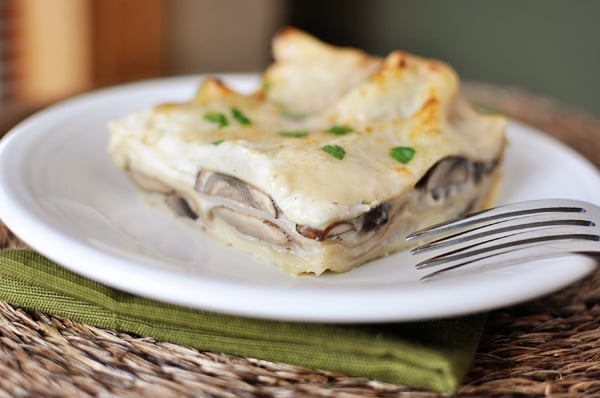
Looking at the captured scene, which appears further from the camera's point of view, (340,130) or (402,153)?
(340,130)

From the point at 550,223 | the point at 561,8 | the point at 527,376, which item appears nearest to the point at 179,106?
the point at 550,223

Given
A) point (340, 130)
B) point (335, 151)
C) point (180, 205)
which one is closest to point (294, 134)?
point (340, 130)

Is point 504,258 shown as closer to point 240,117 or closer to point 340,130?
point 340,130

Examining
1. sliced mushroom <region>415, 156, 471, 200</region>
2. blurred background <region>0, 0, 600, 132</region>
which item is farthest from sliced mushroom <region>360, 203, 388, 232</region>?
blurred background <region>0, 0, 600, 132</region>

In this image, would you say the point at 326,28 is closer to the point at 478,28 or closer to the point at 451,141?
the point at 478,28

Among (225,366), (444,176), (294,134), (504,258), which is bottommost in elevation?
(225,366)

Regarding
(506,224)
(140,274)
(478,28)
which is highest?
(478,28)
